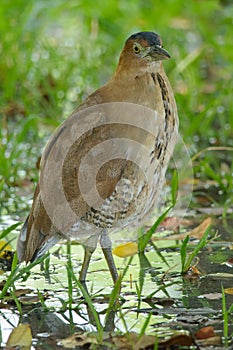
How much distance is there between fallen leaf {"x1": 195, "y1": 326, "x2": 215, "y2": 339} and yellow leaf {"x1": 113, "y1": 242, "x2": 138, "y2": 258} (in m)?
1.35

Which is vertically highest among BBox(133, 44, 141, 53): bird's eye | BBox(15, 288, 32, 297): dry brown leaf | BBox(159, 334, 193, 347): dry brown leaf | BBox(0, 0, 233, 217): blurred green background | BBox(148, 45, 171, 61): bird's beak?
BBox(0, 0, 233, 217): blurred green background

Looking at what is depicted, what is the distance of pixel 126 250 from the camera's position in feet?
16.4

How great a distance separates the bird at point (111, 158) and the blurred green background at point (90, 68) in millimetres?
1230

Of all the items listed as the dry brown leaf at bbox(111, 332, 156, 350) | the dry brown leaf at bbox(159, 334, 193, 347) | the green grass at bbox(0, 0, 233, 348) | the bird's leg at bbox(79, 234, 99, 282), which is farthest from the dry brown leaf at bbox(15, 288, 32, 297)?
the green grass at bbox(0, 0, 233, 348)

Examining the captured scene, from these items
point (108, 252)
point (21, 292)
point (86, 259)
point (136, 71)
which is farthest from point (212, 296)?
point (136, 71)

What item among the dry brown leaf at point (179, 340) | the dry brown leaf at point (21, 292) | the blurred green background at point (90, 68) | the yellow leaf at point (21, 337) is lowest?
the dry brown leaf at point (179, 340)

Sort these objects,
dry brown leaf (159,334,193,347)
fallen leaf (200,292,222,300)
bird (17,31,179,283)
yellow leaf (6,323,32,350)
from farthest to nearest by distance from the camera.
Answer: bird (17,31,179,283)
fallen leaf (200,292,222,300)
yellow leaf (6,323,32,350)
dry brown leaf (159,334,193,347)

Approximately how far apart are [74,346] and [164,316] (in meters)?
0.52

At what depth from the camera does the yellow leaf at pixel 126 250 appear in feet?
16.4

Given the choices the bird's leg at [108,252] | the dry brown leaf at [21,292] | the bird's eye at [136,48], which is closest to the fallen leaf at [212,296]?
the bird's leg at [108,252]

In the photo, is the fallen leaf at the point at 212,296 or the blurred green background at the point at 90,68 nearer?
the fallen leaf at the point at 212,296

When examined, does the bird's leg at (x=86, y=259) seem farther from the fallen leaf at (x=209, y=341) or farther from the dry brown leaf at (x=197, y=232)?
the fallen leaf at (x=209, y=341)

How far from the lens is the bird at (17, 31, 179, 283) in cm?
438

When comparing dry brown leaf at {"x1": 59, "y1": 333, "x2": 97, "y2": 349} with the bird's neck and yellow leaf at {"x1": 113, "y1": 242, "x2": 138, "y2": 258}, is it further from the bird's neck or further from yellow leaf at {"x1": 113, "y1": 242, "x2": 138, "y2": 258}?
the bird's neck
